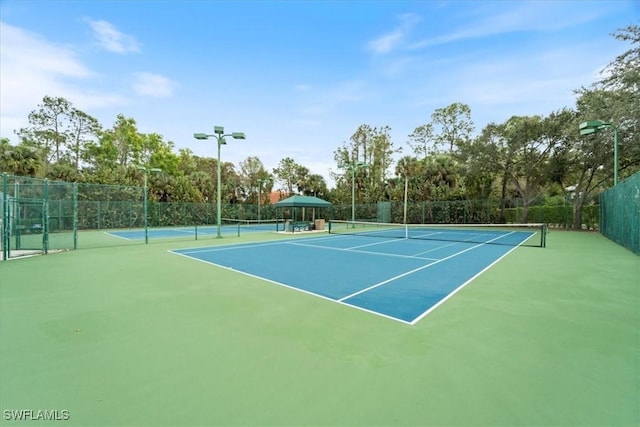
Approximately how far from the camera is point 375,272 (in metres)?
6.95

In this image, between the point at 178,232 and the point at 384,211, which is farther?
the point at 384,211

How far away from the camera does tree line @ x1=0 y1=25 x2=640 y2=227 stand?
16.1 metres

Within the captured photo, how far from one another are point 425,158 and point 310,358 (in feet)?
109

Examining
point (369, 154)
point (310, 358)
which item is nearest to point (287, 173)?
point (369, 154)

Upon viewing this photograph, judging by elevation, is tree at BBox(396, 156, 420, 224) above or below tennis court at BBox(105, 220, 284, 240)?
above

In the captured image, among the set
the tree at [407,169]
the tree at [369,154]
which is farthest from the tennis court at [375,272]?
the tree at [369,154]

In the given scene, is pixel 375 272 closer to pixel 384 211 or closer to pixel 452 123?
pixel 384 211

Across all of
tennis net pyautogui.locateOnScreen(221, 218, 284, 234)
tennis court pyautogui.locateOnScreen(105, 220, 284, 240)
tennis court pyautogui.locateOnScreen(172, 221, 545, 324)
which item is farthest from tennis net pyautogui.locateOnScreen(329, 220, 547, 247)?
tennis court pyautogui.locateOnScreen(105, 220, 284, 240)

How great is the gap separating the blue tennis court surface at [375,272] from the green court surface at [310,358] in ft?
1.27

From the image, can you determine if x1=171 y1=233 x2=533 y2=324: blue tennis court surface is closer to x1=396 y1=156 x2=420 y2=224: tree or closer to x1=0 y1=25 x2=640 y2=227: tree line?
x1=0 y1=25 x2=640 y2=227: tree line

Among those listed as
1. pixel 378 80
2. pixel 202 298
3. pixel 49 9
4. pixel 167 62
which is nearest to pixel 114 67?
pixel 167 62

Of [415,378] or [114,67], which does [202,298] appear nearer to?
[415,378]

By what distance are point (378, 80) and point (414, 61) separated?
3444 millimetres

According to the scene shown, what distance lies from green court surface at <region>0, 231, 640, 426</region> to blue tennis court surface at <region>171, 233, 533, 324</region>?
1.27 ft
